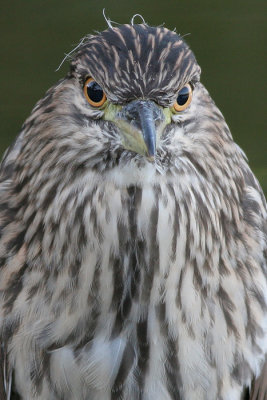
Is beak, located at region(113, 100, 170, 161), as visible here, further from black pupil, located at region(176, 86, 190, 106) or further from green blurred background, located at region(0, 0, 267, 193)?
green blurred background, located at region(0, 0, 267, 193)

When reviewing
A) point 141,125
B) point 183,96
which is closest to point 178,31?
point 183,96

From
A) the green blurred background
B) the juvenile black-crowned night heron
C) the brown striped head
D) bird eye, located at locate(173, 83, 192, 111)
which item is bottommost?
the juvenile black-crowned night heron

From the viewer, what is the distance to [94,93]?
338cm

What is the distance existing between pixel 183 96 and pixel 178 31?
11.2 ft

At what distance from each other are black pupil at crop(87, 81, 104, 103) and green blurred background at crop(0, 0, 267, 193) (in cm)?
293

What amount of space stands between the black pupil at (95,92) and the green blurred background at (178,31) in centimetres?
293

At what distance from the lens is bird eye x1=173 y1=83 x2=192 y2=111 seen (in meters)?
3.38

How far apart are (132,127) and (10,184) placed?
0.71 metres

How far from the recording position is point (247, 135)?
249 inches

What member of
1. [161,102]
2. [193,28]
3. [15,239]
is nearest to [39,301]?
[15,239]

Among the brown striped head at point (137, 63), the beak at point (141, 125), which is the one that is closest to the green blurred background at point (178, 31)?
the brown striped head at point (137, 63)

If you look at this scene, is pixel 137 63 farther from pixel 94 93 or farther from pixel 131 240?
pixel 131 240

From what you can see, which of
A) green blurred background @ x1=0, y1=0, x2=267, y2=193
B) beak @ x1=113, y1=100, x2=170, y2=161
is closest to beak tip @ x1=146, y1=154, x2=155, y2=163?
beak @ x1=113, y1=100, x2=170, y2=161

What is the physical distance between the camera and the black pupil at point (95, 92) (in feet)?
11.0
